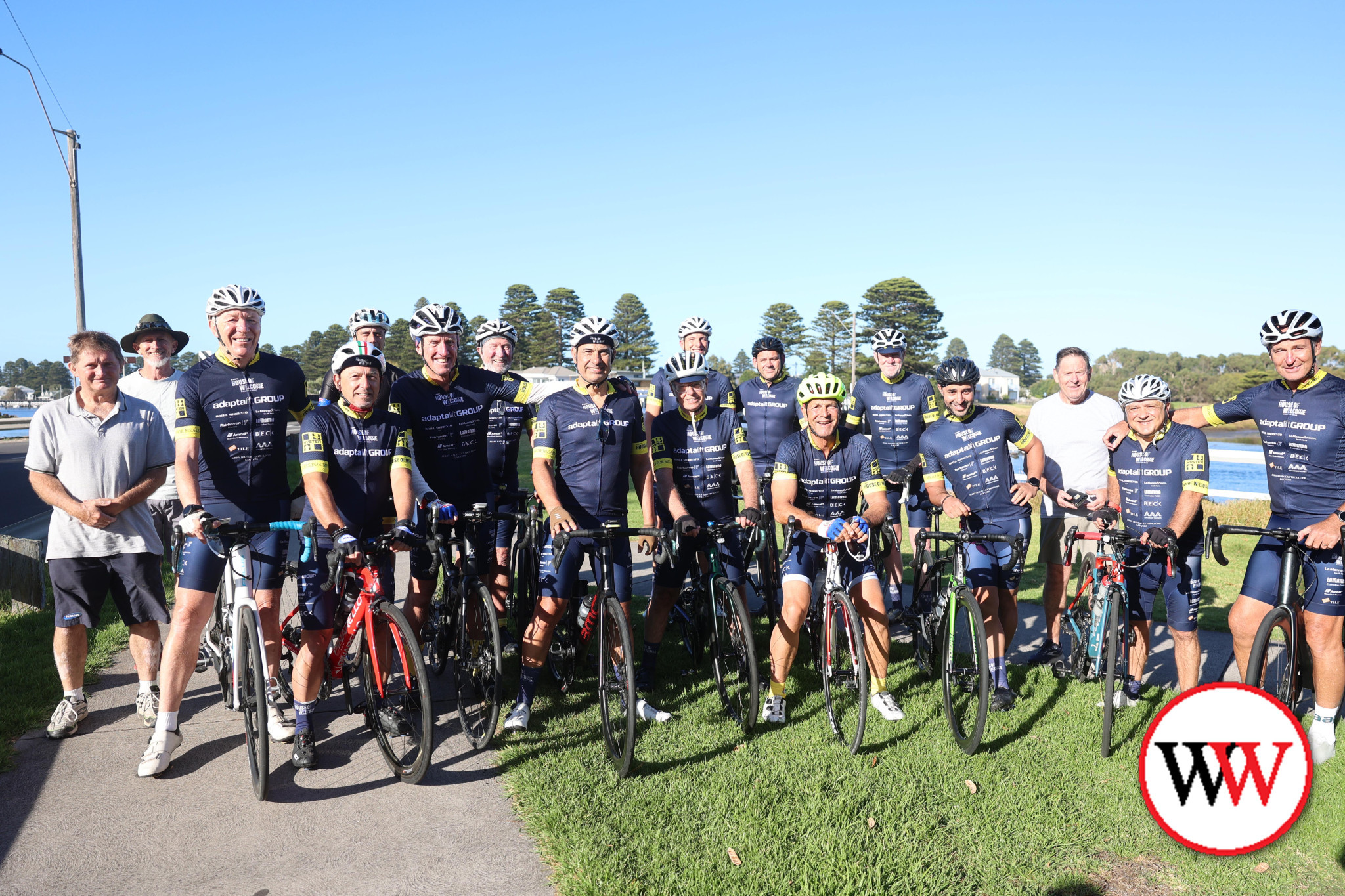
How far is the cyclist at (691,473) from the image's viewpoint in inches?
223

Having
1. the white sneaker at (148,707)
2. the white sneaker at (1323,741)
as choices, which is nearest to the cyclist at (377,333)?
the white sneaker at (148,707)

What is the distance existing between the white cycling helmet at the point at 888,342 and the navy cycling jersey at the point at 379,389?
3.78 metres

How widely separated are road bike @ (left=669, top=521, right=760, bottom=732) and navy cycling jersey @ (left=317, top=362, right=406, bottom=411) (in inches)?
90.0

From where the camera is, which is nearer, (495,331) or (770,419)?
(495,331)

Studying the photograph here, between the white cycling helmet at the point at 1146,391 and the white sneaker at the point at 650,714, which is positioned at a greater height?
the white cycling helmet at the point at 1146,391

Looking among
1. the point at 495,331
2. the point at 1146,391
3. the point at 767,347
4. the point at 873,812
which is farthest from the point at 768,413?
the point at 873,812

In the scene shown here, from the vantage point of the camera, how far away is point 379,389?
4848mm

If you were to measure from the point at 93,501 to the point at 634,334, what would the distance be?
9501cm

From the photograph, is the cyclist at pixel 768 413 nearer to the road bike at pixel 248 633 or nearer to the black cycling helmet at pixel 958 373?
the black cycling helmet at pixel 958 373

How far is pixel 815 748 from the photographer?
185 inches

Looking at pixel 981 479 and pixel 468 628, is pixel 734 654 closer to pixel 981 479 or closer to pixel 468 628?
pixel 468 628

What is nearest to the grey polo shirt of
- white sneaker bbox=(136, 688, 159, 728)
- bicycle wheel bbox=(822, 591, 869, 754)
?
white sneaker bbox=(136, 688, 159, 728)

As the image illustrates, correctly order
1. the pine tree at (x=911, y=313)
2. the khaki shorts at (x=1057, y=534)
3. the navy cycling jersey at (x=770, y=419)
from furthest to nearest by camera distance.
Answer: the pine tree at (x=911, y=313)
the navy cycling jersey at (x=770, y=419)
the khaki shorts at (x=1057, y=534)

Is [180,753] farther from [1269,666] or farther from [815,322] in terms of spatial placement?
[815,322]
